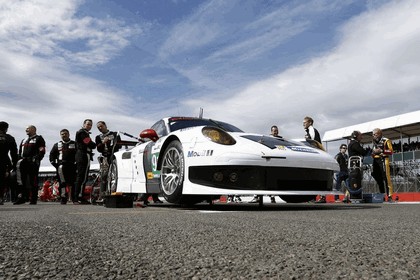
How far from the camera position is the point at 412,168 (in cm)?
1194

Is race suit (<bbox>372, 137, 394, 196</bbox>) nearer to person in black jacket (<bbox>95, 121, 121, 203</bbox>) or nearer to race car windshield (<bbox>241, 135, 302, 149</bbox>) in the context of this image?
race car windshield (<bbox>241, 135, 302, 149</bbox>)

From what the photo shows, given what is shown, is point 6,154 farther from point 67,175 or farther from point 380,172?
point 380,172

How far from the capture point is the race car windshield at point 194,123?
6290 millimetres

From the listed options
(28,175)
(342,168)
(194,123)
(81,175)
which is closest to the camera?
(194,123)

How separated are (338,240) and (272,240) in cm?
31

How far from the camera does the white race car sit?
480cm

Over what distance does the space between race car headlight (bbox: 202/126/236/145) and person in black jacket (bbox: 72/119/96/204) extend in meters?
3.87

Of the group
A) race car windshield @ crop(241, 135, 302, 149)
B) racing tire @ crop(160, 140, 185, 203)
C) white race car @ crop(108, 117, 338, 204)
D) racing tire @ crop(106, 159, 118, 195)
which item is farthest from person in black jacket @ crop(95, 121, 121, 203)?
race car windshield @ crop(241, 135, 302, 149)

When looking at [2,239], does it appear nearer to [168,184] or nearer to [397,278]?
[397,278]

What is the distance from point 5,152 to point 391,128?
13.4 m

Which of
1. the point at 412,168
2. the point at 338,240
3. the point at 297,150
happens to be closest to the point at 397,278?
the point at 338,240

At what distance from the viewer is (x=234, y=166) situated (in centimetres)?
479

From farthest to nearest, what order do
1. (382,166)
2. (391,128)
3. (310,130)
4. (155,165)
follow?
(391,128), (382,166), (310,130), (155,165)

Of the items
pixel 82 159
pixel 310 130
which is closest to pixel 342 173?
pixel 310 130
